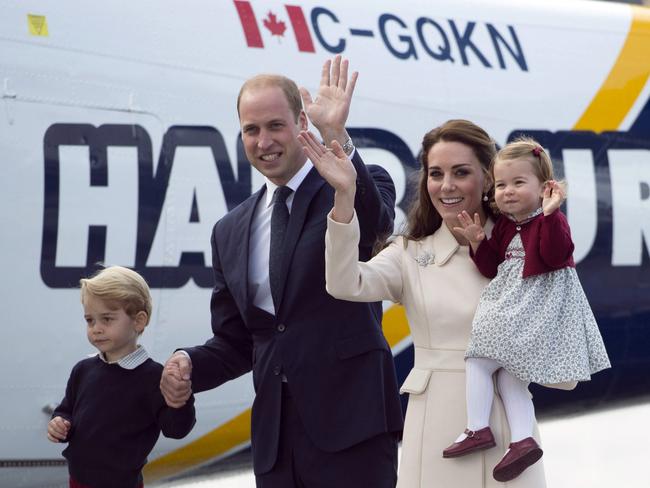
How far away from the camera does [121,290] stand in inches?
142

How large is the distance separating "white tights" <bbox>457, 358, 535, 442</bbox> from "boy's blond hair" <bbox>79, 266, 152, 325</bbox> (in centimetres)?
125

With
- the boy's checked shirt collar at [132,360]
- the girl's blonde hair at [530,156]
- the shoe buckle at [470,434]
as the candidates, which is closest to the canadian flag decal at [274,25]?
the boy's checked shirt collar at [132,360]

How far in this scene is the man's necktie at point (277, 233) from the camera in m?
3.32

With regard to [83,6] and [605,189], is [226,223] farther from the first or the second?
[605,189]

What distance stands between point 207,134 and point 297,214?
194 cm

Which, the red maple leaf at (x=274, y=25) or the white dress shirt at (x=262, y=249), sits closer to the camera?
the white dress shirt at (x=262, y=249)

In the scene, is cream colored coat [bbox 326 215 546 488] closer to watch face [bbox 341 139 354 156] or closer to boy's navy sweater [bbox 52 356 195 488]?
watch face [bbox 341 139 354 156]

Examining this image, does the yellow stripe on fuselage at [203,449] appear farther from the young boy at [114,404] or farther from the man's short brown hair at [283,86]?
the man's short brown hair at [283,86]

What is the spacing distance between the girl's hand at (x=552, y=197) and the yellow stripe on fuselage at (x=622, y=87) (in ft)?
10.1

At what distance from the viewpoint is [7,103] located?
4.86 m

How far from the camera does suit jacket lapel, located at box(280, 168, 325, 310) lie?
130 inches

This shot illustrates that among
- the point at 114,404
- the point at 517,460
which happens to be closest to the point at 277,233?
the point at 114,404

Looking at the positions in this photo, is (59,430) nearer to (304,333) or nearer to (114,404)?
(114,404)

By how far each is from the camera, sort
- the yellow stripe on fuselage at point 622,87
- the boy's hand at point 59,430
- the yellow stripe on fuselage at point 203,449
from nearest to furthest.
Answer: the boy's hand at point 59,430, the yellow stripe on fuselage at point 203,449, the yellow stripe on fuselage at point 622,87
